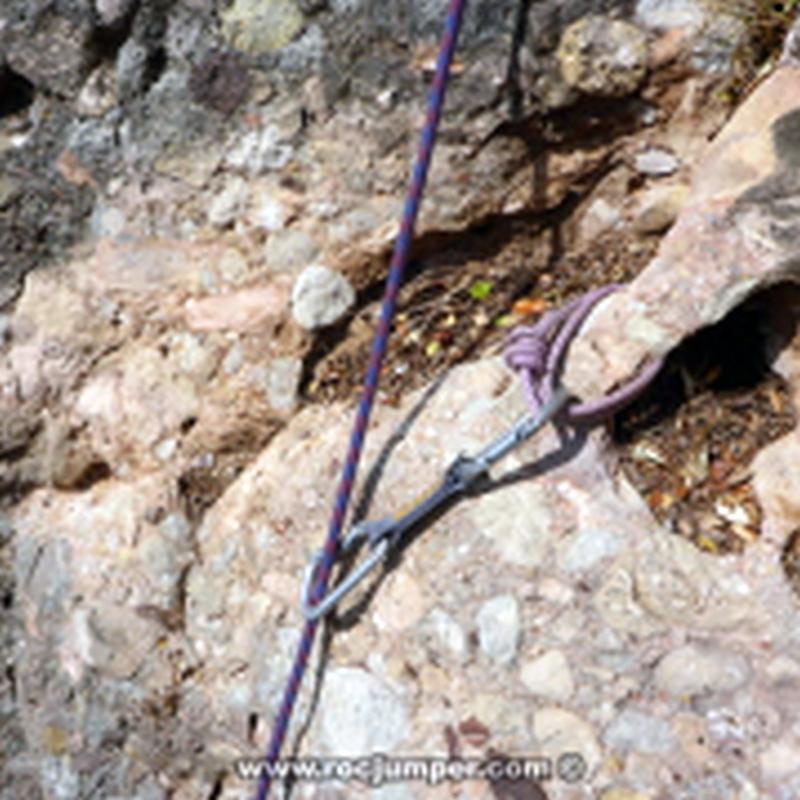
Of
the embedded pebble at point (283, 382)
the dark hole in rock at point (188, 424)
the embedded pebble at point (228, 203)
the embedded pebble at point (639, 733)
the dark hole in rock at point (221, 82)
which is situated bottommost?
the embedded pebble at point (639, 733)

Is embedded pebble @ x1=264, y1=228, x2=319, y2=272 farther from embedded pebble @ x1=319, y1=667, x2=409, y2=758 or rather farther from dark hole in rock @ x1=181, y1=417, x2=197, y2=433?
embedded pebble @ x1=319, y1=667, x2=409, y2=758

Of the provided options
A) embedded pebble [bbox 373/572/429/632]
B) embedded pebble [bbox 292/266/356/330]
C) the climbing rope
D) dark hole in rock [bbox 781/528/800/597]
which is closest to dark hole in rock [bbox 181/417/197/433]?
embedded pebble [bbox 292/266/356/330]

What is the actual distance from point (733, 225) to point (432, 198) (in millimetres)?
498

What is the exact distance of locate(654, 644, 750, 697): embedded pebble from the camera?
1183 millimetres

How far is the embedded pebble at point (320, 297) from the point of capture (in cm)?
157

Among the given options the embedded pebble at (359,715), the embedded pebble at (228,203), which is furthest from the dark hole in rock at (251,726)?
the embedded pebble at (228,203)

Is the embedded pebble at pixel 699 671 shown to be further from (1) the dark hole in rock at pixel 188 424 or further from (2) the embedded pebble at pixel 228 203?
(2) the embedded pebble at pixel 228 203

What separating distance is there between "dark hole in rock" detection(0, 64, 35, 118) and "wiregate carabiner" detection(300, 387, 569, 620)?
104cm

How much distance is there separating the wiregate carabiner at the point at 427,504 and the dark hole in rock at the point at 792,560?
0.37 m

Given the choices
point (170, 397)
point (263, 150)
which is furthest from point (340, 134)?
point (170, 397)

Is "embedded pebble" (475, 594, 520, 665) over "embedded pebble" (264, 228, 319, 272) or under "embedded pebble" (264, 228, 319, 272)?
under

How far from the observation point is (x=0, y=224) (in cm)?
167

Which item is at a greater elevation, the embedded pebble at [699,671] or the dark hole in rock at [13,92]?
the dark hole in rock at [13,92]

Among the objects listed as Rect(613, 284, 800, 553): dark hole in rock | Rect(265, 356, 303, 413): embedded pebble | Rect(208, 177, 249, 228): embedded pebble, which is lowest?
Rect(613, 284, 800, 553): dark hole in rock
